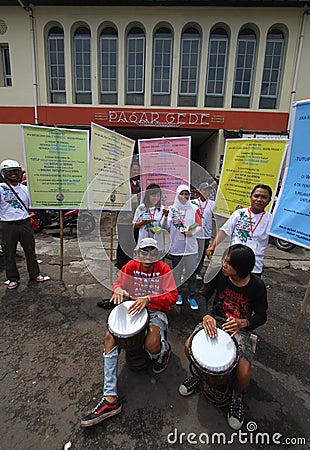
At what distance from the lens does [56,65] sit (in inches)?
400

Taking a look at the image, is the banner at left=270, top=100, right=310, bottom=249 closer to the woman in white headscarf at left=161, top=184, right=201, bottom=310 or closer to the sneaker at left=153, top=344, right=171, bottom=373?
the woman in white headscarf at left=161, top=184, right=201, bottom=310

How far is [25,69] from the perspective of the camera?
10.0 m

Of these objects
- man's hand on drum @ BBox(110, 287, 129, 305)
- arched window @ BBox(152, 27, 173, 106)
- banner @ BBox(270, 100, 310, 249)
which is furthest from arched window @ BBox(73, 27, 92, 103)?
man's hand on drum @ BBox(110, 287, 129, 305)

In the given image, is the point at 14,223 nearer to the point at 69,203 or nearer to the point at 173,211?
the point at 69,203

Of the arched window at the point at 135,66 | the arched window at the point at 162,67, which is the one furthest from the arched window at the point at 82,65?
the arched window at the point at 162,67

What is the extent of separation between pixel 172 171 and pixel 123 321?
1.95m

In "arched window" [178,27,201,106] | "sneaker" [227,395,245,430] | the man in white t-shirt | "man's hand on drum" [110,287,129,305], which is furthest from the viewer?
"arched window" [178,27,201,106]

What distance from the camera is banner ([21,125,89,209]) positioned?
3.37 metres

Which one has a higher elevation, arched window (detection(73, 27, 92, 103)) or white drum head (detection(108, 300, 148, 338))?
arched window (detection(73, 27, 92, 103))

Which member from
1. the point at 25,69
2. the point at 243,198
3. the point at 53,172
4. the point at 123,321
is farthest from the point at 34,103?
the point at 123,321

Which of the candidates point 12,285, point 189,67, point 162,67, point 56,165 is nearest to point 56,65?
point 162,67

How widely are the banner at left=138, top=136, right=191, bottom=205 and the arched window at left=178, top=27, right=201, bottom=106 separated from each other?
26.9 ft

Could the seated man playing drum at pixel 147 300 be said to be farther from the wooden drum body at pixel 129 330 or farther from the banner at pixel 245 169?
the banner at pixel 245 169

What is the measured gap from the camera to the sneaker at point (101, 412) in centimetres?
172
